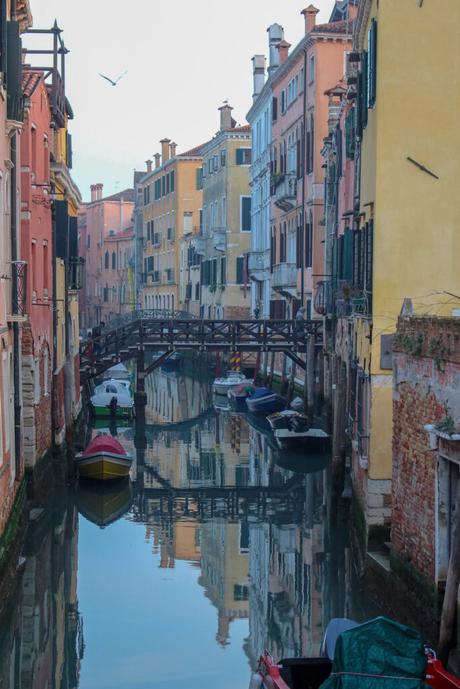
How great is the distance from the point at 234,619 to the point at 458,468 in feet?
14.2

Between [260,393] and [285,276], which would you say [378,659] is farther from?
[285,276]

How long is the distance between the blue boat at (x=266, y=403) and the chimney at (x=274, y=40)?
524 inches

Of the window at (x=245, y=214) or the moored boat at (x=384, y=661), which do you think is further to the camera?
the window at (x=245, y=214)

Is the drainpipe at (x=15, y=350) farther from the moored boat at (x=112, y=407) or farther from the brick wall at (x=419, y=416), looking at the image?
the moored boat at (x=112, y=407)

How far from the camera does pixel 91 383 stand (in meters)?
38.8

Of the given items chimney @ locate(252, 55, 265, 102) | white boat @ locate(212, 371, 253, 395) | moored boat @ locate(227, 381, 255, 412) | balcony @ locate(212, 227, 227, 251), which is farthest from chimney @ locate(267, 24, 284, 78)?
moored boat @ locate(227, 381, 255, 412)

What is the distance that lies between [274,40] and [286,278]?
1086 centimetres

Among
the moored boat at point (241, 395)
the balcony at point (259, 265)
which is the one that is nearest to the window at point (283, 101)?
the balcony at point (259, 265)

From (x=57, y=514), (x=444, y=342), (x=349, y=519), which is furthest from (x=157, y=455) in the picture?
(x=444, y=342)

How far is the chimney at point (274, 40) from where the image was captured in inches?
1601

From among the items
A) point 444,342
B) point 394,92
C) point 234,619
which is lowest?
point 234,619

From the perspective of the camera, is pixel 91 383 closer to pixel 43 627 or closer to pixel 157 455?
pixel 157 455

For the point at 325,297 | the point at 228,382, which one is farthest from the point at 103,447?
the point at 228,382

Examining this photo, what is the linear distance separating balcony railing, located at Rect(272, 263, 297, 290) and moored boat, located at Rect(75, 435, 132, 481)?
13967 millimetres
